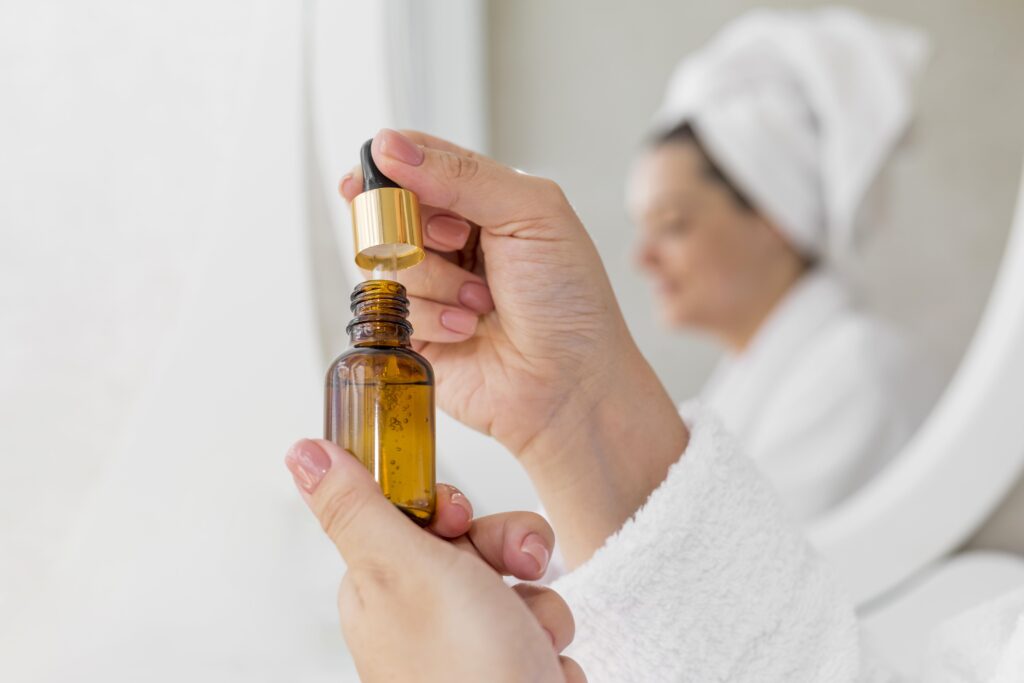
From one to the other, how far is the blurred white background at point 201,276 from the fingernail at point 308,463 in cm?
28

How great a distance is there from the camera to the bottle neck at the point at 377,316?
300 mm

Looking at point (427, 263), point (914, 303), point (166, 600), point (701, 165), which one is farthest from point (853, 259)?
point (166, 600)

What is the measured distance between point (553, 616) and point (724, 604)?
0.41 feet

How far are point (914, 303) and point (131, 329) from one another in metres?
0.67

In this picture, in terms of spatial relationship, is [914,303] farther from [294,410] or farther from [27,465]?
[27,465]

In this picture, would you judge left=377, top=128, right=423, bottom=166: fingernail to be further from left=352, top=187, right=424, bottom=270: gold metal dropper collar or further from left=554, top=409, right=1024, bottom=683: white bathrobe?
left=554, top=409, right=1024, bottom=683: white bathrobe

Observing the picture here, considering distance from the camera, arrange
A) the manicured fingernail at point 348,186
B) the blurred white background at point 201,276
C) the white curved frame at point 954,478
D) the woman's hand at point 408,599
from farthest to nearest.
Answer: the white curved frame at point 954,478 → the blurred white background at point 201,276 → the manicured fingernail at point 348,186 → the woman's hand at point 408,599

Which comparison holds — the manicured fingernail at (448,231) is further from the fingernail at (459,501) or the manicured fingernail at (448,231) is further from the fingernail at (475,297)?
the fingernail at (459,501)

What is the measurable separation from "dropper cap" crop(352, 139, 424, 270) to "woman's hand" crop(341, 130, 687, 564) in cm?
4

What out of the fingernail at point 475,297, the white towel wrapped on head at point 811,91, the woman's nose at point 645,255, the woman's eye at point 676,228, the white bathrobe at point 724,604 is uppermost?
the white towel wrapped on head at point 811,91

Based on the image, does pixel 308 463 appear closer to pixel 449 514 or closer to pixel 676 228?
pixel 449 514

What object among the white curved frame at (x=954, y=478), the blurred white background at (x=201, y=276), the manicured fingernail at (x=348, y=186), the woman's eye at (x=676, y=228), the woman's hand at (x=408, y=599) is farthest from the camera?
the woman's eye at (x=676, y=228)

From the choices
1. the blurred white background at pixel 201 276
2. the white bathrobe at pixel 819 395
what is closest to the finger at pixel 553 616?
the blurred white background at pixel 201 276

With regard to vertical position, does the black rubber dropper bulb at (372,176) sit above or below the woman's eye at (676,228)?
below
